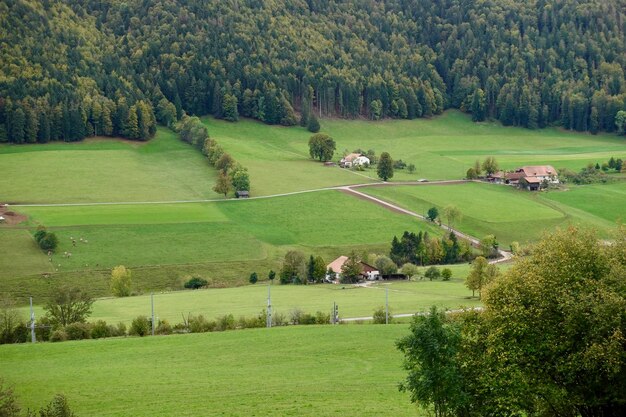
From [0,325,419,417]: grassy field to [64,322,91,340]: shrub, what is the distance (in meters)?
3.59

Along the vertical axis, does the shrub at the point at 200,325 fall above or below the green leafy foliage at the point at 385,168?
below

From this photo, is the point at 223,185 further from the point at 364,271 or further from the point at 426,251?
the point at 364,271

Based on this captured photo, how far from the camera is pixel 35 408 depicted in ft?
148

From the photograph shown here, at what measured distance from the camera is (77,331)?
6675 cm

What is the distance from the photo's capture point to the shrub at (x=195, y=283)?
92625mm

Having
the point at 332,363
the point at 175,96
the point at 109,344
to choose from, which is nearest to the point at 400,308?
the point at 332,363

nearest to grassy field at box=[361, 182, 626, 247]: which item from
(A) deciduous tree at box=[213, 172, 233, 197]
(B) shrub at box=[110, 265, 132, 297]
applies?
(A) deciduous tree at box=[213, 172, 233, 197]

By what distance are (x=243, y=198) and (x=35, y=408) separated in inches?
3298

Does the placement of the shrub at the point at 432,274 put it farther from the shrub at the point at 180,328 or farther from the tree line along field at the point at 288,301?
the shrub at the point at 180,328

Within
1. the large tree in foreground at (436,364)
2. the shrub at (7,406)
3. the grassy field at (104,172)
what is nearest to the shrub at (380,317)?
the large tree in foreground at (436,364)

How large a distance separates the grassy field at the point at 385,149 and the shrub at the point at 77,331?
66120mm

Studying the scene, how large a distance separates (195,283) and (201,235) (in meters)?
16.2

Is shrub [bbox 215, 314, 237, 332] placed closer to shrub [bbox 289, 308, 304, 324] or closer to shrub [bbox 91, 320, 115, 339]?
shrub [bbox 289, 308, 304, 324]

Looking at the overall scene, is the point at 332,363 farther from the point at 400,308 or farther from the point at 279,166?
the point at 279,166
